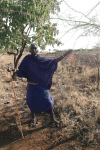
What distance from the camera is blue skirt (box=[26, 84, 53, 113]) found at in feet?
8.55

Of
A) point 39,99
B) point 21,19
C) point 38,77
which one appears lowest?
point 39,99

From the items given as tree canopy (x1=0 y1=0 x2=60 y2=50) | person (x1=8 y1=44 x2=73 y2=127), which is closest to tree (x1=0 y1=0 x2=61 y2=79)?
tree canopy (x1=0 y1=0 x2=60 y2=50)

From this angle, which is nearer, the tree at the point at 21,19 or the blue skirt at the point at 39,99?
the blue skirt at the point at 39,99

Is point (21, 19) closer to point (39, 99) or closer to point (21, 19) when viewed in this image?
point (21, 19)

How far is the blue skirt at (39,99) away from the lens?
2605 millimetres

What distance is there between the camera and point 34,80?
266 cm

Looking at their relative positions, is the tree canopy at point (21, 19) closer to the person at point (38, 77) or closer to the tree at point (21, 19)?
the tree at point (21, 19)

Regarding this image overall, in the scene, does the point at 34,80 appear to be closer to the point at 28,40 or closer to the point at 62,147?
the point at 62,147

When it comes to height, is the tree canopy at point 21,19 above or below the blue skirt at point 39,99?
above

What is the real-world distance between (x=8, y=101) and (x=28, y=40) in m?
3.27

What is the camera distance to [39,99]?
2.60 metres

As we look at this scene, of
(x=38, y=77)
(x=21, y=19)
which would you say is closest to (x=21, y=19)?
(x=21, y=19)

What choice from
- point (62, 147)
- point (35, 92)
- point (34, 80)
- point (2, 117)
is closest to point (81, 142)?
point (62, 147)

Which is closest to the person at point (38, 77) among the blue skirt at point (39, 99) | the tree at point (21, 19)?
the blue skirt at point (39, 99)
